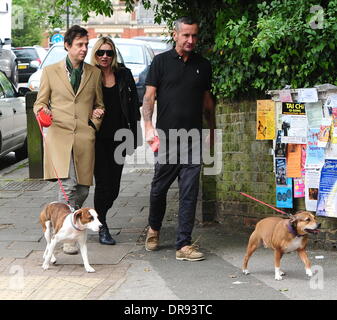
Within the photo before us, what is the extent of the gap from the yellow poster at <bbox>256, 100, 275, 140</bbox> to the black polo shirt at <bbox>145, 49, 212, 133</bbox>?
89cm

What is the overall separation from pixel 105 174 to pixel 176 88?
3.92 ft

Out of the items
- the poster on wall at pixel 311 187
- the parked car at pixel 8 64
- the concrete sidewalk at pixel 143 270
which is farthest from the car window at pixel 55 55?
the poster on wall at pixel 311 187

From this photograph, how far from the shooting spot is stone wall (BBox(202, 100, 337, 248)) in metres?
8.11

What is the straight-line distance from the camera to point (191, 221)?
7328 millimetres

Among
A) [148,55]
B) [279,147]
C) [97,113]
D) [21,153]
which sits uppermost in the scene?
[148,55]

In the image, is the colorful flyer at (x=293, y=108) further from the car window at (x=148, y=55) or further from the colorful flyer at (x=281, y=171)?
the car window at (x=148, y=55)

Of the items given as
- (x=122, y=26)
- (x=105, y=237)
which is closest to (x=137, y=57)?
(x=105, y=237)

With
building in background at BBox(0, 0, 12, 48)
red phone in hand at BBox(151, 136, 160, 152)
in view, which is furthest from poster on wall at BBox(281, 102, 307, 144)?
building in background at BBox(0, 0, 12, 48)

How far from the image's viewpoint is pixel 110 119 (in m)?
7.77

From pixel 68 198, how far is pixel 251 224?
79.2 inches

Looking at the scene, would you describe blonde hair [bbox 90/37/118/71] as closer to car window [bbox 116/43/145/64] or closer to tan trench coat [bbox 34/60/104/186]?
tan trench coat [bbox 34/60/104/186]

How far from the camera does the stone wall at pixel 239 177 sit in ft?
26.6

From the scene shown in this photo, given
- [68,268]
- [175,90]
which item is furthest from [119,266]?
[175,90]

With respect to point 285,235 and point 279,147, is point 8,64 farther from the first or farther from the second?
point 285,235
